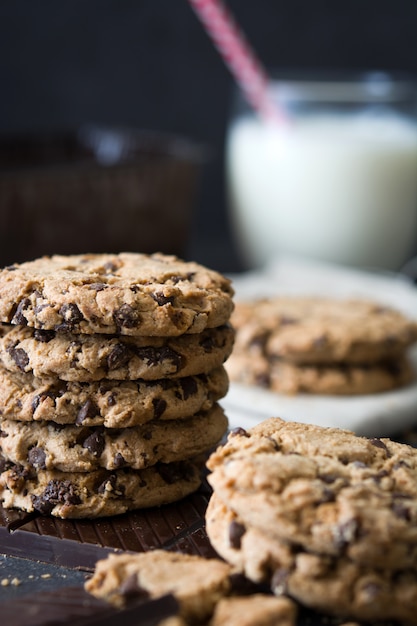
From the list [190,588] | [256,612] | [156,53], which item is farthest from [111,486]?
[156,53]

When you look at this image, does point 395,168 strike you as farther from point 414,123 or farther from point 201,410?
A: point 201,410

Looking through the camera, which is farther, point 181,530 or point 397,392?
point 397,392

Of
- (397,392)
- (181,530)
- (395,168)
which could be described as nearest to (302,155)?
(395,168)

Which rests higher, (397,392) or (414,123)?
(414,123)

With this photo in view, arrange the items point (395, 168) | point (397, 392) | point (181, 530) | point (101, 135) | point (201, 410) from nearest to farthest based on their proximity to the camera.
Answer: point (181, 530)
point (201, 410)
point (397, 392)
point (395, 168)
point (101, 135)

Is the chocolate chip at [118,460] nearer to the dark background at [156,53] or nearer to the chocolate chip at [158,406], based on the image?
the chocolate chip at [158,406]

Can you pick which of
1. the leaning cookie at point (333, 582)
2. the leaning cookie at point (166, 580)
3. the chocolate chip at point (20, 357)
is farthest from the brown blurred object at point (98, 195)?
the leaning cookie at point (333, 582)
